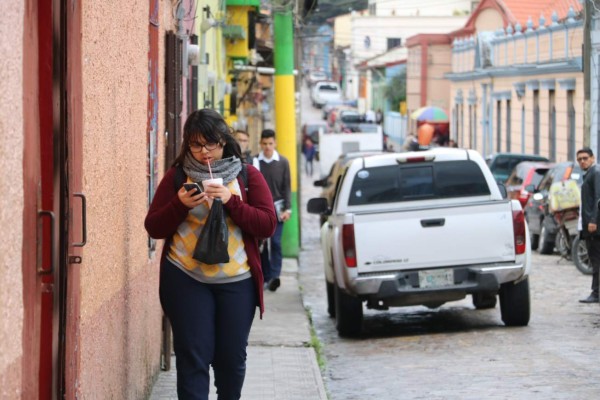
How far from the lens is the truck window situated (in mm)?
13062

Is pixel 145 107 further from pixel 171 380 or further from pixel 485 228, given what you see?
pixel 485 228

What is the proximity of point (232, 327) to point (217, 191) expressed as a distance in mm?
704

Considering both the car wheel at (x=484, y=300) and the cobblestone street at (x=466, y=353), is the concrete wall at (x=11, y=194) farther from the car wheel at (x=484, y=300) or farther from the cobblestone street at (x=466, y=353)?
the car wheel at (x=484, y=300)

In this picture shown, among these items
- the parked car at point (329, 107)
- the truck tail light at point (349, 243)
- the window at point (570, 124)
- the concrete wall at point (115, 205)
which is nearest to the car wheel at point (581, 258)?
the truck tail light at point (349, 243)

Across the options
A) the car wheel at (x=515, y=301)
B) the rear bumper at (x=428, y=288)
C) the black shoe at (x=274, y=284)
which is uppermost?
the rear bumper at (x=428, y=288)

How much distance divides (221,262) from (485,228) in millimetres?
6202

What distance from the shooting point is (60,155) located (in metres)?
5.14

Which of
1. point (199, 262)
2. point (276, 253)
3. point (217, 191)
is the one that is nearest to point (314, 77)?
point (276, 253)

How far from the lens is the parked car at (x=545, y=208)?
23172mm

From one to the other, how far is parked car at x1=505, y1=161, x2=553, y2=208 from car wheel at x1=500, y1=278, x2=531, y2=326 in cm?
1276

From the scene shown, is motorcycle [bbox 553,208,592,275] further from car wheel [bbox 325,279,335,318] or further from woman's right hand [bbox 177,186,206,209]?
woman's right hand [bbox 177,186,206,209]

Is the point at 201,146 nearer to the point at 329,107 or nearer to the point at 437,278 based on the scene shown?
the point at 437,278

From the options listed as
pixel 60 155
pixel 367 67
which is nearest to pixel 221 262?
pixel 60 155

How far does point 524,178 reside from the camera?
27219mm
